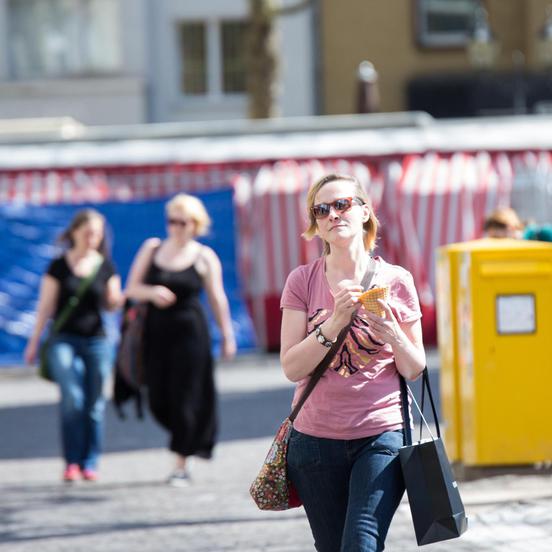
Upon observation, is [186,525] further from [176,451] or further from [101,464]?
[101,464]

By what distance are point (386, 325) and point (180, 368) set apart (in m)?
4.50

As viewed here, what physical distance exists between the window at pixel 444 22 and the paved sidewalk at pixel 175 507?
17.6 m

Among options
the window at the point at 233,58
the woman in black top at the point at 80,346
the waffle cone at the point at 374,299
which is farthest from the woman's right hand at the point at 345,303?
the window at the point at 233,58

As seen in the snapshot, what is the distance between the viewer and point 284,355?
466cm

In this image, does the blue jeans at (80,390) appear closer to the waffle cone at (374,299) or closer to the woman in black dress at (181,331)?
the woman in black dress at (181,331)

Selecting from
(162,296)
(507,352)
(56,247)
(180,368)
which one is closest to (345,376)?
(507,352)

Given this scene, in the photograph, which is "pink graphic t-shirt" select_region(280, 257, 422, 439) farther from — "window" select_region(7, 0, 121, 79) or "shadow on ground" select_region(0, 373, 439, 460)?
"window" select_region(7, 0, 121, 79)

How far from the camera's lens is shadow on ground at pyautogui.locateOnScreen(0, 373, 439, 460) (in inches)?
421

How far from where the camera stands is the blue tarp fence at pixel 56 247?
17312 millimetres

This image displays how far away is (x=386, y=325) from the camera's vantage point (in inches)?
176

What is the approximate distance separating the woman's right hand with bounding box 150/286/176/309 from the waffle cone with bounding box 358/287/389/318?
433 centimetres

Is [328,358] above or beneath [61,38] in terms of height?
beneath

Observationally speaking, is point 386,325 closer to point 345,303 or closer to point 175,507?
point 345,303

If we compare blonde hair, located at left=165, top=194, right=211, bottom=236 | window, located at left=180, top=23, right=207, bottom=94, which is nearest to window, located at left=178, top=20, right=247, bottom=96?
window, located at left=180, top=23, right=207, bottom=94
